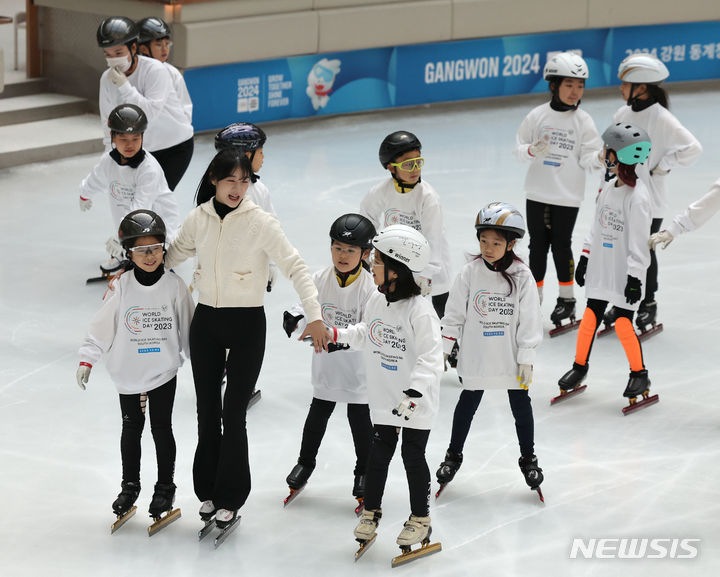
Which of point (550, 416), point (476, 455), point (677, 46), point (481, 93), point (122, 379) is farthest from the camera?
point (677, 46)

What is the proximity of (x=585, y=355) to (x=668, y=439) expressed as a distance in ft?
2.17

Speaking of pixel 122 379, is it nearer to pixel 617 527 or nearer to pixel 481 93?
pixel 617 527

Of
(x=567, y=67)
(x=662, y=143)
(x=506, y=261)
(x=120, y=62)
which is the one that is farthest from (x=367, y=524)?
(x=120, y=62)

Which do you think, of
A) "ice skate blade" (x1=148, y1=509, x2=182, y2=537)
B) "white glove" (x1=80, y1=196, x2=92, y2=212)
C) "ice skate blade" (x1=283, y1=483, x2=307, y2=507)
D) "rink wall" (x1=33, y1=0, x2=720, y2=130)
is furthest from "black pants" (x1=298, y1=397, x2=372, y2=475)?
"rink wall" (x1=33, y1=0, x2=720, y2=130)

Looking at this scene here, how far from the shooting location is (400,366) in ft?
14.1

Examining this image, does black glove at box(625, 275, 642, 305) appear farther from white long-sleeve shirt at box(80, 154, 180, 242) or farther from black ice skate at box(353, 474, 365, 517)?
white long-sleeve shirt at box(80, 154, 180, 242)

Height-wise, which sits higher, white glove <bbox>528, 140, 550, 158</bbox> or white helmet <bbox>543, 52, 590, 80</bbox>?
white helmet <bbox>543, 52, 590, 80</bbox>

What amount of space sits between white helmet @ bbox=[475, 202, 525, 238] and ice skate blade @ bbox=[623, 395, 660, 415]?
152 centimetres

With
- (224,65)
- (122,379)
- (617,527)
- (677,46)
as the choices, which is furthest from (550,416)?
(677,46)

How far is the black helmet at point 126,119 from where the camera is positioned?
616cm

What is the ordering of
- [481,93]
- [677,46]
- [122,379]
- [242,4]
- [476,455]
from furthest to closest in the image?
1. [677,46]
2. [481,93]
3. [242,4]
4. [476,455]
5. [122,379]

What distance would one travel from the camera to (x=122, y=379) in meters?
4.41

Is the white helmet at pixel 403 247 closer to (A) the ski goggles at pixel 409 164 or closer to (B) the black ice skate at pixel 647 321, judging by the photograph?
(A) the ski goggles at pixel 409 164

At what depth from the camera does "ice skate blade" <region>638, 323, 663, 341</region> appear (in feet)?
22.5
